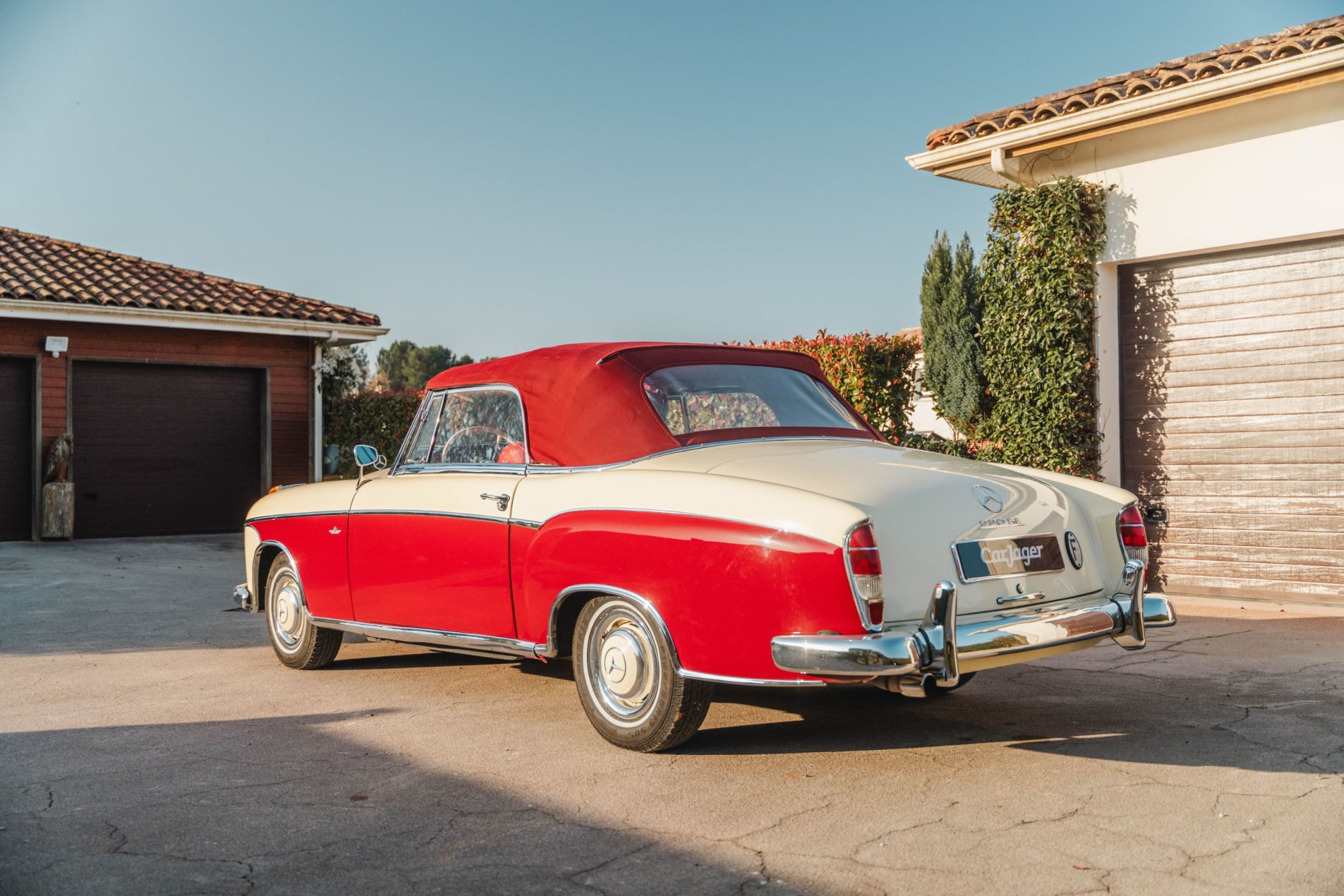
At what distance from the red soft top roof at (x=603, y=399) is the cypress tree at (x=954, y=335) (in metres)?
5.46

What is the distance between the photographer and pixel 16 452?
15219 mm

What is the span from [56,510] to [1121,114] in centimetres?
1315

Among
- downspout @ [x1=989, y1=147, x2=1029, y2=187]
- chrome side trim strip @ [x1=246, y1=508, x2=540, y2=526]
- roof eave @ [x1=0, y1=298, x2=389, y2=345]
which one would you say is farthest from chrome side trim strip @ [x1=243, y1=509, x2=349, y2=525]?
roof eave @ [x1=0, y1=298, x2=389, y2=345]

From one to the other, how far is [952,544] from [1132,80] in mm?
6200

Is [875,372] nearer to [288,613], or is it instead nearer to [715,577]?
[288,613]

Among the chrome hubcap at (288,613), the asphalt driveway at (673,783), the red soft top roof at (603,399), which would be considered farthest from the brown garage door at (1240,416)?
the chrome hubcap at (288,613)

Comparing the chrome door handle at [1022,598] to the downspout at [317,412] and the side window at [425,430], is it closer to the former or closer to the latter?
the side window at [425,430]

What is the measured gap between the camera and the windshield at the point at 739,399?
5.04 m

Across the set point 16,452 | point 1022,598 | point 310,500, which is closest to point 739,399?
point 1022,598

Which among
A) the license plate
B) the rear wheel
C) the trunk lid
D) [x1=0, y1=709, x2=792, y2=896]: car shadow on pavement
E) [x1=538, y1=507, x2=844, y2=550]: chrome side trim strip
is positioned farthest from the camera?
the rear wheel

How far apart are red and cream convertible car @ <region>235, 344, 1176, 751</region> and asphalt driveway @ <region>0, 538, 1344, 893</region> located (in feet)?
1.27

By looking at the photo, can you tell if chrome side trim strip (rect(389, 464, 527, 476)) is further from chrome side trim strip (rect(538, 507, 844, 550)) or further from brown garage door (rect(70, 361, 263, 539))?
brown garage door (rect(70, 361, 263, 539))

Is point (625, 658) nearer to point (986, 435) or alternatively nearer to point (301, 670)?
point (301, 670)

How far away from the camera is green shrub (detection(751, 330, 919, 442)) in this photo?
10.4 meters
